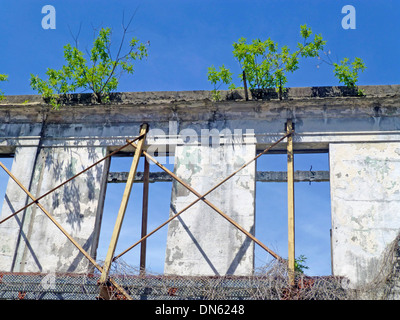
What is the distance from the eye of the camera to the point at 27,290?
10.5 meters

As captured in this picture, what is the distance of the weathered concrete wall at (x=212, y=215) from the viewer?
10.8m

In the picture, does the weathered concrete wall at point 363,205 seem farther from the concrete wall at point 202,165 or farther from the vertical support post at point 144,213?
the vertical support post at point 144,213

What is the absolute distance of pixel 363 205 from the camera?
1097 centimetres

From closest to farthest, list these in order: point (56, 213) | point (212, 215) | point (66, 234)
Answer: point (66, 234) → point (212, 215) → point (56, 213)

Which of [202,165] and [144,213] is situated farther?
[144,213]

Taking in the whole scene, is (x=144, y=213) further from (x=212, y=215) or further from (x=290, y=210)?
(x=290, y=210)

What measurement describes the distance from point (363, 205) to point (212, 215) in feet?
8.88

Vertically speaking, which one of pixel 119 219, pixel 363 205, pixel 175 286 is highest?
pixel 363 205

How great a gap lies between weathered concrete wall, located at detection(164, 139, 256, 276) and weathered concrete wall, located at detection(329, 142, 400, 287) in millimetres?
1517

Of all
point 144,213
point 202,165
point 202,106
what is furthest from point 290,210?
point 144,213

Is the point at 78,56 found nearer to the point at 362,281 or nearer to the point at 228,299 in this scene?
the point at 228,299

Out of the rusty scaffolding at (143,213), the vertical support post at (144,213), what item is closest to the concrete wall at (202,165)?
the rusty scaffolding at (143,213)

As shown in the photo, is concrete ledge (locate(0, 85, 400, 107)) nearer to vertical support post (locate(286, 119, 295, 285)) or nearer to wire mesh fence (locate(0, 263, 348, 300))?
vertical support post (locate(286, 119, 295, 285))
